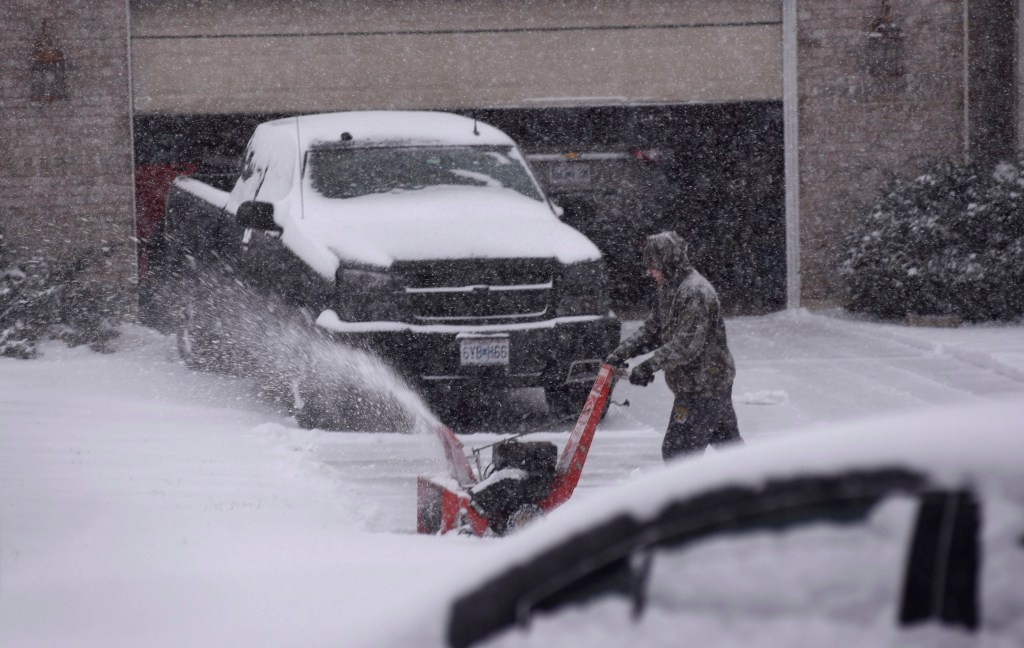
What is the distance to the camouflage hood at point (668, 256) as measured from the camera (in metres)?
6.82

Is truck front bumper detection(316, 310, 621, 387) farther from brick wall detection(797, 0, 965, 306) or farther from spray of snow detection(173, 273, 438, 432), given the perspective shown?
brick wall detection(797, 0, 965, 306)

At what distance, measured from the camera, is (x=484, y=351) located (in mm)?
8461

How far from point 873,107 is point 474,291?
8227 mm

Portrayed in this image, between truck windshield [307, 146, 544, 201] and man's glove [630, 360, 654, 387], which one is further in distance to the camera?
truck windshield [307, 146, 544, 201]

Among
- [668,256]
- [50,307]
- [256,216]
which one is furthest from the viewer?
[50,307]

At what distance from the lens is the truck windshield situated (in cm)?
970

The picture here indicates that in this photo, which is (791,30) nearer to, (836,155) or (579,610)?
(836,155)

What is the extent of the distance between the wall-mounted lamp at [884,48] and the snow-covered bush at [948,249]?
1.34m

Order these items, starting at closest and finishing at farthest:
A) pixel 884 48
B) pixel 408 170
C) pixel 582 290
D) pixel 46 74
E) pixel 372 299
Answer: pixel 372 299, pixel 582 290, pixel 408 170, pixel 46 74, pixel 884 48

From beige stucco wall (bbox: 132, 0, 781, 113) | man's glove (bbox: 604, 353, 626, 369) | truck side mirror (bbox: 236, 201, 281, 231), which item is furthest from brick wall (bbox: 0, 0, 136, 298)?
man's glove (bbox: 604, 353, 626, 369)

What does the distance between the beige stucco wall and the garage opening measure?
31 centimetres

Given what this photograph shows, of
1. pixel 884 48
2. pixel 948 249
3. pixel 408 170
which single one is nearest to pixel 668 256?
pixel 408 170

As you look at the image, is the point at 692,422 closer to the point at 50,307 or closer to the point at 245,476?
the point at 245,476

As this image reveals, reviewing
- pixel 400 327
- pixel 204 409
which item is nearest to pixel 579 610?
pixel 400 327
